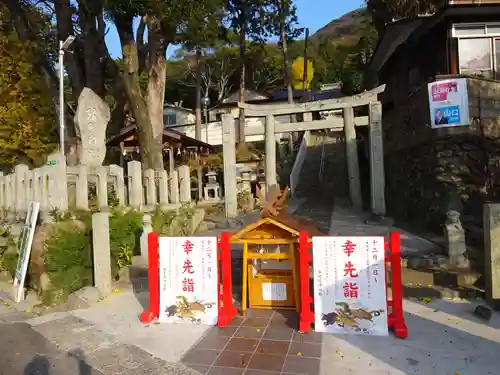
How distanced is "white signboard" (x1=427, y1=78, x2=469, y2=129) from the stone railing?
296 inches

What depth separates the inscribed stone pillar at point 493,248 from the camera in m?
5.46

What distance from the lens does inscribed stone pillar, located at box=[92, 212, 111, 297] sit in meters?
6.89

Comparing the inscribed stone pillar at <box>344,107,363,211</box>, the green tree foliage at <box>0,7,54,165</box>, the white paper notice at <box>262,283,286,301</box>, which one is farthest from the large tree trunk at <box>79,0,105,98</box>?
the white paper notice at <box>262,283,286,301</box>

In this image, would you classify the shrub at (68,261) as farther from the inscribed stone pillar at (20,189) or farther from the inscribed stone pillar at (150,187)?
the inscribed stone pillar at (150,187)

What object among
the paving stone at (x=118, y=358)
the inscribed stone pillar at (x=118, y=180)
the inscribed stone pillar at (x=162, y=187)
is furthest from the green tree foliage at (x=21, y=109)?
the paving stone at (x=118, y=358)

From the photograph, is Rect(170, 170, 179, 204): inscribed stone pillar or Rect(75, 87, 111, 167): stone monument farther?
Rect(170, 170, 179, 204): inscribed stone pillar

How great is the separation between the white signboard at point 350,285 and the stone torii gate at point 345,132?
26.8ft

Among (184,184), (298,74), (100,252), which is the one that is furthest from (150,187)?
(298,74)

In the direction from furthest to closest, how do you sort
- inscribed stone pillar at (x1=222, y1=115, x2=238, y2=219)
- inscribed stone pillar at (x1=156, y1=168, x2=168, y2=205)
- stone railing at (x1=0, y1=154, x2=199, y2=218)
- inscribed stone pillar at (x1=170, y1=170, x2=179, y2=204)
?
inscribed stone pillar at (x1=222, y1=115, x2=238, y2=219)
inscribed stone pillar at (x1=170, y1=170, x2=179, y2=204)
inscribed stone pillar at (x1=156, y1=168, x2=168, y2=205)
stone railing at (x1=0, y1=154, x2=199, y2=218)

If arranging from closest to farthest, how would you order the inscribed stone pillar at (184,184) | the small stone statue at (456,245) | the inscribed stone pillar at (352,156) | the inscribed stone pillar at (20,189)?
the small stone statue at (456,245)
the inscribed stone pillar at (20,189)
the inscribed stone pillar at (184,184)
the inscribed stone pillar at (352,156)

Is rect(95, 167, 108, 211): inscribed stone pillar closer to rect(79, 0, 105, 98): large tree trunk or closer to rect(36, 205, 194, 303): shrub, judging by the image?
rect(36, 205, 194, 303): shrub

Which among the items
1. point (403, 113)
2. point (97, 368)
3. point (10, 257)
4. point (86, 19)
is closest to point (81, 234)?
point (10, 257)

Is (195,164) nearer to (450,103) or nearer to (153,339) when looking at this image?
(450,103)

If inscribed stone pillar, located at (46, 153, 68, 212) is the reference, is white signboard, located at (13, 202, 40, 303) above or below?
below
